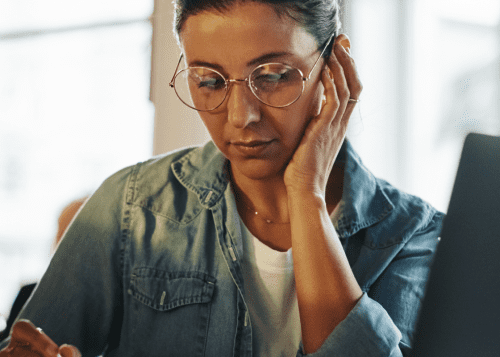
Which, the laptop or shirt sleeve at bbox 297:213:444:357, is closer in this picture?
the laptop

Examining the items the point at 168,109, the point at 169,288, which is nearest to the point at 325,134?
the point at 169,288

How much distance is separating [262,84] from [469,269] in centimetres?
63

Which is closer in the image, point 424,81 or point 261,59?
point 261,59

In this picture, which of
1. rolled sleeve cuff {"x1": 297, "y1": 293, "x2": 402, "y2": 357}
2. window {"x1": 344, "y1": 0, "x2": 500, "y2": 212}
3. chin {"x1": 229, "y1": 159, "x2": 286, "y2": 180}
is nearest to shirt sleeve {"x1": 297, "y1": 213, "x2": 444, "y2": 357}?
rolled sleeve cuff {"x1": 297, "y1": 293, "x2": 402, "y2": 357}

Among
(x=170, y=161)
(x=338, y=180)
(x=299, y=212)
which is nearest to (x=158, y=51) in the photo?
(x=170, y=161)

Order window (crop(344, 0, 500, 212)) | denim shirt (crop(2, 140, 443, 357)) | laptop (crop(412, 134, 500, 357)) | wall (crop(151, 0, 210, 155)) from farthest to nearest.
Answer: wall (crop(151, 0, 210, 155)) < window (crop(344, 0, 500, 212)) < denim shirt (crop(2, 140, 443, 357)) < laptop (crop(412, 134, 500, 357))

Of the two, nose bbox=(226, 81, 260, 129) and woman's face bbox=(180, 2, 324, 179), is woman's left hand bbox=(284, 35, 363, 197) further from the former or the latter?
nose bbox=(226, 81, 260, 129)

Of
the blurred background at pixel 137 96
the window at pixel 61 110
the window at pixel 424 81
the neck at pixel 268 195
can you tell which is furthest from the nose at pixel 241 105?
the window at pixel 61 110

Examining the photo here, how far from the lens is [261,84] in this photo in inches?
34.5

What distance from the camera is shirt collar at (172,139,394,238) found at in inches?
40.8

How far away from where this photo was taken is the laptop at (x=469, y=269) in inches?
12.4

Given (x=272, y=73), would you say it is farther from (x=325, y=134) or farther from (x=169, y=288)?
(x=169, y=288)

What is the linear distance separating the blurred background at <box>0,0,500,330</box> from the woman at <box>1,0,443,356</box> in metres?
1.49

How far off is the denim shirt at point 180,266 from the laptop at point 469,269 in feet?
2.13
